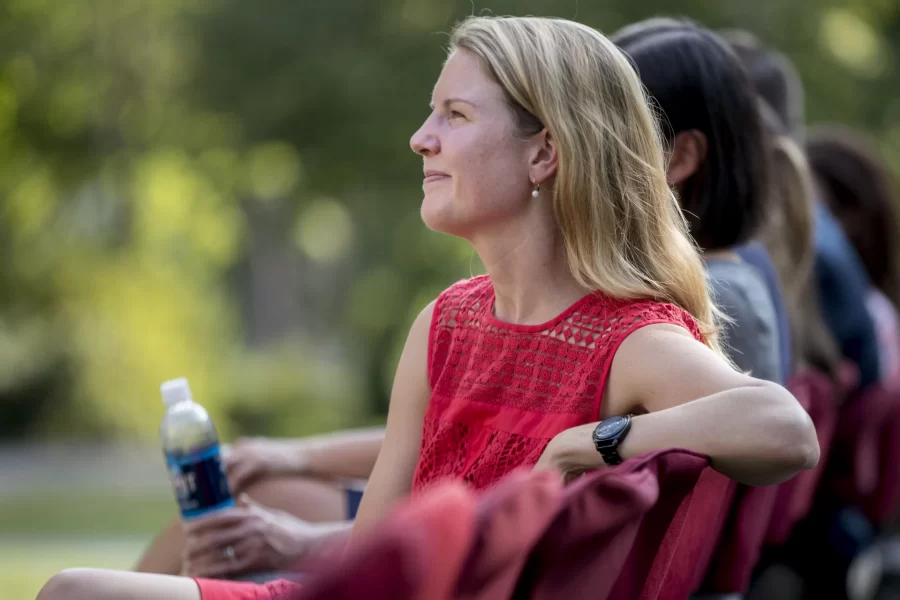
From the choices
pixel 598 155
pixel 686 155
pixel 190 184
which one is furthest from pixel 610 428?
pixel 190 184

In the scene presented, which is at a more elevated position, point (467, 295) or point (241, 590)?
point (467, 295)

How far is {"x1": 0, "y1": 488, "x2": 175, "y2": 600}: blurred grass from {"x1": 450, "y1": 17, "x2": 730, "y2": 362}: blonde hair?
3870 mm

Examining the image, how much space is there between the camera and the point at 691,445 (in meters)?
1.79

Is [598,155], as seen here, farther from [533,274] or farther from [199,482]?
[199,482]

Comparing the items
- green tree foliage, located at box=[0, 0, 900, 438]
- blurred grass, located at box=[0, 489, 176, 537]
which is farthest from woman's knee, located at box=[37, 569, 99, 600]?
green tree foliage, located at box=[0, 0, 900, 438]

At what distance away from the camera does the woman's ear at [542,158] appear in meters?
2.17

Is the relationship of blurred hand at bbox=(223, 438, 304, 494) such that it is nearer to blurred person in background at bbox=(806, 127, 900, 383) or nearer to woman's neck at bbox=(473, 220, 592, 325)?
woman's neck at bbox=(473, 220, 592, 325)

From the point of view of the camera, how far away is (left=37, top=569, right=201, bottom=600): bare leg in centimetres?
193

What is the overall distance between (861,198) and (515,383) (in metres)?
3.55

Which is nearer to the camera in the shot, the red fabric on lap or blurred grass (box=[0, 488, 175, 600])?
the red fabric on lap

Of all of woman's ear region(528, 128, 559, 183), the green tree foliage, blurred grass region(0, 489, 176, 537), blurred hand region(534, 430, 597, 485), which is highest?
woman's ear region(528, 128, 559, 183)

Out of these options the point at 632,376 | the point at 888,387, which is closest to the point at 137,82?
the point at 888,387

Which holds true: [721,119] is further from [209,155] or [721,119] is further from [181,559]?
[209,155]

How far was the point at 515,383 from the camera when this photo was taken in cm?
215
